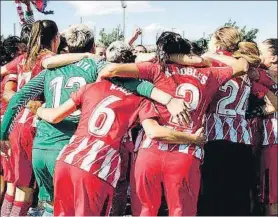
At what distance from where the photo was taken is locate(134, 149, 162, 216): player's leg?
3.72 metres

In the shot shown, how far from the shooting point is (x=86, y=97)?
139 inches

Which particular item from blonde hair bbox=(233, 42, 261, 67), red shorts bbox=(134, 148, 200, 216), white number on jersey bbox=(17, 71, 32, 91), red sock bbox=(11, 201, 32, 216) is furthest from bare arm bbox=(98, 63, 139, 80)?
red sock bbox=(11, 201, 32, 216)

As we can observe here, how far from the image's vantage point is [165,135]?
3.60 meters

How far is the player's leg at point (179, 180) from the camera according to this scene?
12.0 feet

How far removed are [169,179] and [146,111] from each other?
18.1 inches

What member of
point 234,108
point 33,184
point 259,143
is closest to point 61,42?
point 33,184

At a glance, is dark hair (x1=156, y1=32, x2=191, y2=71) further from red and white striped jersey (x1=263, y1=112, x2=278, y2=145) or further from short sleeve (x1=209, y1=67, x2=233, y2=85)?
red and white striped jersey (x1=263, y1=112, x2=278, y2=145)

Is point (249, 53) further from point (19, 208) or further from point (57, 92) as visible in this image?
point (19, 208)

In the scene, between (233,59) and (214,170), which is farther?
(214,170)

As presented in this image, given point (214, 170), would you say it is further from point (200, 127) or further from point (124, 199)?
point (200, 127)

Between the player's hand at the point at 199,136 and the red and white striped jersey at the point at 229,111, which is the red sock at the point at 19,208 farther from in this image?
the player's hand at the point at 199,136

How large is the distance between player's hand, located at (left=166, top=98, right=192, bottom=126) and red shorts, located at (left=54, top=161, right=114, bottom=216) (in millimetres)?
588

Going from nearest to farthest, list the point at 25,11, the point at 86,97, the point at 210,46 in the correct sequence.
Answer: the point at 86,97
the point at 210,46
the point at 25,11

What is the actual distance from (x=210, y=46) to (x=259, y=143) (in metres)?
1.21
